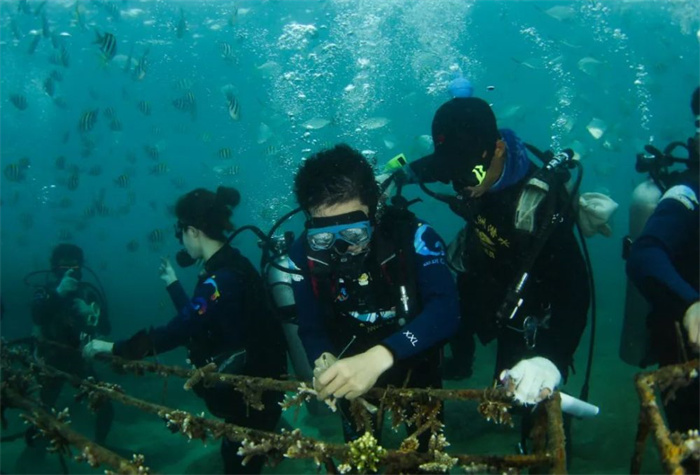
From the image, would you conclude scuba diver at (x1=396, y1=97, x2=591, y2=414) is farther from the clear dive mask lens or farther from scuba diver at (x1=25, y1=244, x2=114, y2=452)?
scuba diver at (x1=25, y1=244, x2=114, y2=452)

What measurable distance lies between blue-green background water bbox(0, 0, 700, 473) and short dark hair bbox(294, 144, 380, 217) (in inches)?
183

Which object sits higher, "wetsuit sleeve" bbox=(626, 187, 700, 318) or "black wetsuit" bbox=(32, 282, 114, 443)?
"wetsuit sleeve" bbox=(626, 187, 700, 318)

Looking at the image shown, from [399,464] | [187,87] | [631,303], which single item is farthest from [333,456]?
[187,87]

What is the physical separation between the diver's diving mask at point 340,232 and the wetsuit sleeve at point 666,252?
157 centimetres

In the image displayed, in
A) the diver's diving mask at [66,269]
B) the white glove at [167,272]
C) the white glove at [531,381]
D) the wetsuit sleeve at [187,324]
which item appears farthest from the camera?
the diver's diving mask at [66,269]

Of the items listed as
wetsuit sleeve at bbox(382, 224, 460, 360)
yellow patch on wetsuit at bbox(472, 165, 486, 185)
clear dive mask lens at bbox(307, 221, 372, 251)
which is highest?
yellow patch on wetsuit at bbox(472, 165, 486, 185)

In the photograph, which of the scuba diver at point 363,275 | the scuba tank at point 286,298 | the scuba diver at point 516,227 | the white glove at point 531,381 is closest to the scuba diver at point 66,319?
the scuba tank at point 286,298

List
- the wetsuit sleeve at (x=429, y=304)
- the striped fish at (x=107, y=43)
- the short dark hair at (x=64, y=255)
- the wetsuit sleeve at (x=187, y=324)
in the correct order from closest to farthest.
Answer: the wetsuit sleeve at (x=429, y=304), the wetsuit sleeve at (x=187, y=324), the short dark hair at (x=64, y=255), the striped fish at (x=107, y=43)

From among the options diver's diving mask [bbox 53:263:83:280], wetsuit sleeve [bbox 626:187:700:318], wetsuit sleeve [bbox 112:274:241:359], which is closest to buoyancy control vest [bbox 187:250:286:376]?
wetsuit sleeve [bbox 112:274:241:359]

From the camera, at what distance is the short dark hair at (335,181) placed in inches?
111

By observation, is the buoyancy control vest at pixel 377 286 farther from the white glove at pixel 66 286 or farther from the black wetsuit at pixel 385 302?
the white glove at pixel 66 286

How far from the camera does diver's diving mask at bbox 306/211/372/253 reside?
2.69 m

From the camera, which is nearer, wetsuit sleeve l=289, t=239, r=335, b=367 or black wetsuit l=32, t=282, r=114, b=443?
wetsuit sleeve l=289, t=239, r=335, b=367

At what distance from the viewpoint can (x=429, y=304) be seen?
2.76 m
